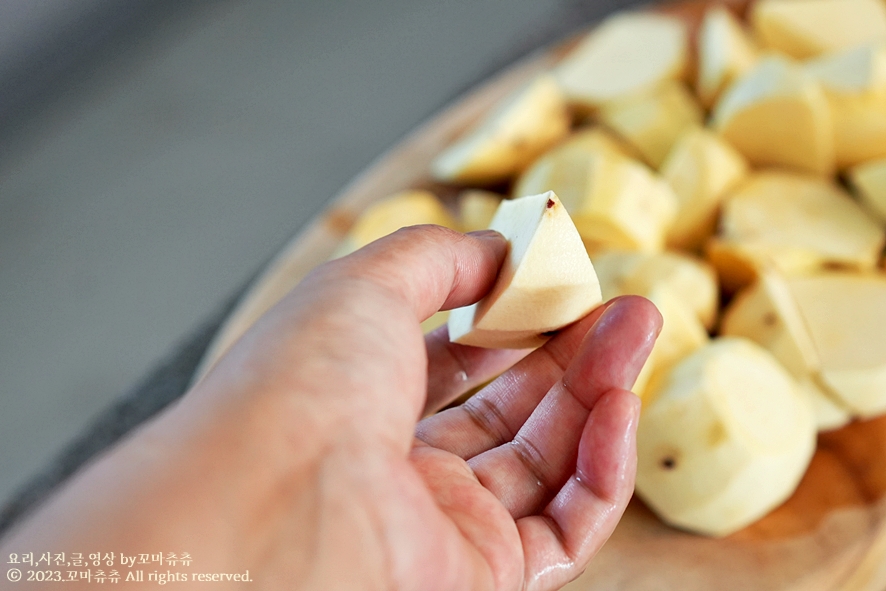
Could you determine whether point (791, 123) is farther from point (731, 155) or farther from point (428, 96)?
point (428, 96)

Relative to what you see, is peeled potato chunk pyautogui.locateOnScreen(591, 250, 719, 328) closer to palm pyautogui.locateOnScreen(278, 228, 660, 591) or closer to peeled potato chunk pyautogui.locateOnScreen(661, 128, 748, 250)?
peeled potato chunk pyautogui.locateOnScreen(661, 128, 748, 250)

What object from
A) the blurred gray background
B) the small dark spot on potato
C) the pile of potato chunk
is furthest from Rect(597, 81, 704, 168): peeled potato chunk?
the blurred gray background

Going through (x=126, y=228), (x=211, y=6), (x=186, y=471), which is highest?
(x=211, y=6)

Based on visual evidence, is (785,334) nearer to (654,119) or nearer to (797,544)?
(797,544)

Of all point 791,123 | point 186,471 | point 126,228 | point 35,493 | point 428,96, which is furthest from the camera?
point 428,96

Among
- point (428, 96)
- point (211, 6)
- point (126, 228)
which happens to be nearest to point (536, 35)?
point (428, 96)
